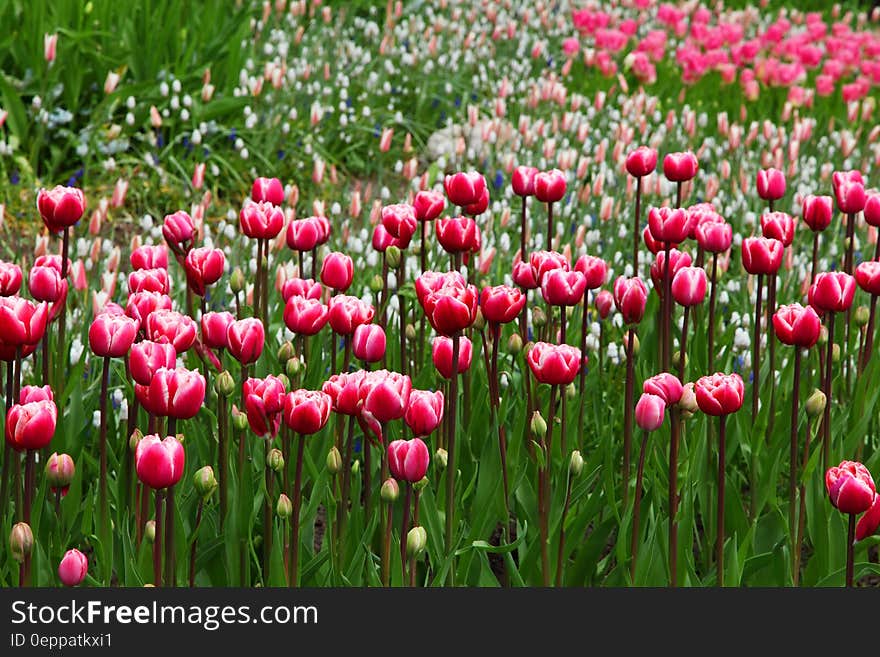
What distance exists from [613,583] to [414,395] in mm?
791

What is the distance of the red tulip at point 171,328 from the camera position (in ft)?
8.46

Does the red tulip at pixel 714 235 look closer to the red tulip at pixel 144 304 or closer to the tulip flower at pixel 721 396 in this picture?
the tulip flower at pixel 721 396

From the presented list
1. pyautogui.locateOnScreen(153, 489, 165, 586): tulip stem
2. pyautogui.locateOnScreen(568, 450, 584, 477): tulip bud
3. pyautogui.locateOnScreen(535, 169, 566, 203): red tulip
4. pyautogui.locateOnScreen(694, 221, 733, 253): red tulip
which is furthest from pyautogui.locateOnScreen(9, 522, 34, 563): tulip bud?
pyautogui.locateOnScreen(694, 221, 733, 253): red tulip

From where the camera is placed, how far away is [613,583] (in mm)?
2822

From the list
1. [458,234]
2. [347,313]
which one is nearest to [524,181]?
[458,234]

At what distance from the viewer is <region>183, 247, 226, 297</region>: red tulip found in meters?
2.94

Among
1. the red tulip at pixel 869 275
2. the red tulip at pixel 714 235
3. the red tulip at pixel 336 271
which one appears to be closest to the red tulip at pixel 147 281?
the red tulip at pixel 336 271

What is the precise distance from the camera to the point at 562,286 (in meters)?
2.78

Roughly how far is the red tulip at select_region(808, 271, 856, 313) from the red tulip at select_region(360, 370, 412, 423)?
1119mm

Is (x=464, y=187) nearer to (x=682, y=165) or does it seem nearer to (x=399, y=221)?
(x=399, y=221)

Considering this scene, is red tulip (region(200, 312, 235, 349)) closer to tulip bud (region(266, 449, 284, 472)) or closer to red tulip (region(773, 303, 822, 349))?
tulip bud (region(266, 449, 284, 472))

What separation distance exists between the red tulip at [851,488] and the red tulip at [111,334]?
4.77ft

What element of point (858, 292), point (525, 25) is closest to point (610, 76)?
point (525, 25)

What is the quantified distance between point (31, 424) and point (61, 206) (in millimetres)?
813
